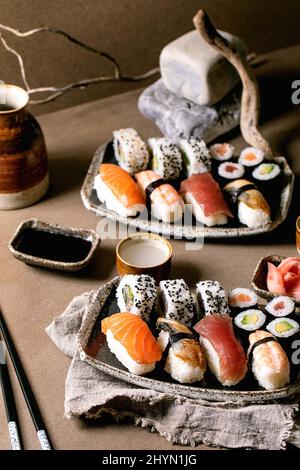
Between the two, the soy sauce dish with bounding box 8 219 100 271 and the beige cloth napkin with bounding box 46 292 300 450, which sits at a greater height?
the soy sauce dish with bounding box 8 219 100 271

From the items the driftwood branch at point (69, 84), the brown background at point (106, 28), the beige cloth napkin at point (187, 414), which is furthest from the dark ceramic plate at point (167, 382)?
the brown background at point (106, 28)

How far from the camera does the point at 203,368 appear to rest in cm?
167

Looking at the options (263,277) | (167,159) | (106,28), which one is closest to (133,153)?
(167,159)

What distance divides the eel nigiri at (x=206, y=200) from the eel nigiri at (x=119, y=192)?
5.5 inches

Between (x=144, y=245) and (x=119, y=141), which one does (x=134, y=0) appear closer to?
(x=119, y=141)

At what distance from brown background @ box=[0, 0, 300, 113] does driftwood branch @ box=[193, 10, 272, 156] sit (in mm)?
474

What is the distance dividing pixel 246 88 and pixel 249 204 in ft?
1.65

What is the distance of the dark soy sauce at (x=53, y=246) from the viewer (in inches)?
81.0

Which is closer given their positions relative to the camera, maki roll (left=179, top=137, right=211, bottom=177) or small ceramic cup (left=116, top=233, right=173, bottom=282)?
small ceramic cup (left=116, top=233, right=173, bottom=282)

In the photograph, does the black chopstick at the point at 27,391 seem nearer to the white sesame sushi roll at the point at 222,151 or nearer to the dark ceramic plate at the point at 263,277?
the dark ceramic plate at the point at 263,277

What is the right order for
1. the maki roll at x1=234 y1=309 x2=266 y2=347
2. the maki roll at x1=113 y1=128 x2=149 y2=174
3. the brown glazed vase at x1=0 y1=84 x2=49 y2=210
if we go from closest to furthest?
1. the maki roll at x1=234 y1=309 x2=266 y2=347
2. the brown glazed vase at x1=0 y1=84 x2=49 y2=210
3. the maki roll at x1=113 y1=128 x2=149 y2=174

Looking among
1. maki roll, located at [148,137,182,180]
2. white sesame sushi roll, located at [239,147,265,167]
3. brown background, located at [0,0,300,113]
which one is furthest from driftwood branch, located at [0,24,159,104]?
white sesame sushi roll, located at [239,147,265,167]

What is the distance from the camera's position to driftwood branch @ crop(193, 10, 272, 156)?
237cm

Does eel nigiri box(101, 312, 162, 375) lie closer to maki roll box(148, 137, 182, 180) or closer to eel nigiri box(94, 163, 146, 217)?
eel nigiri box(94, 163, 146, 217)
